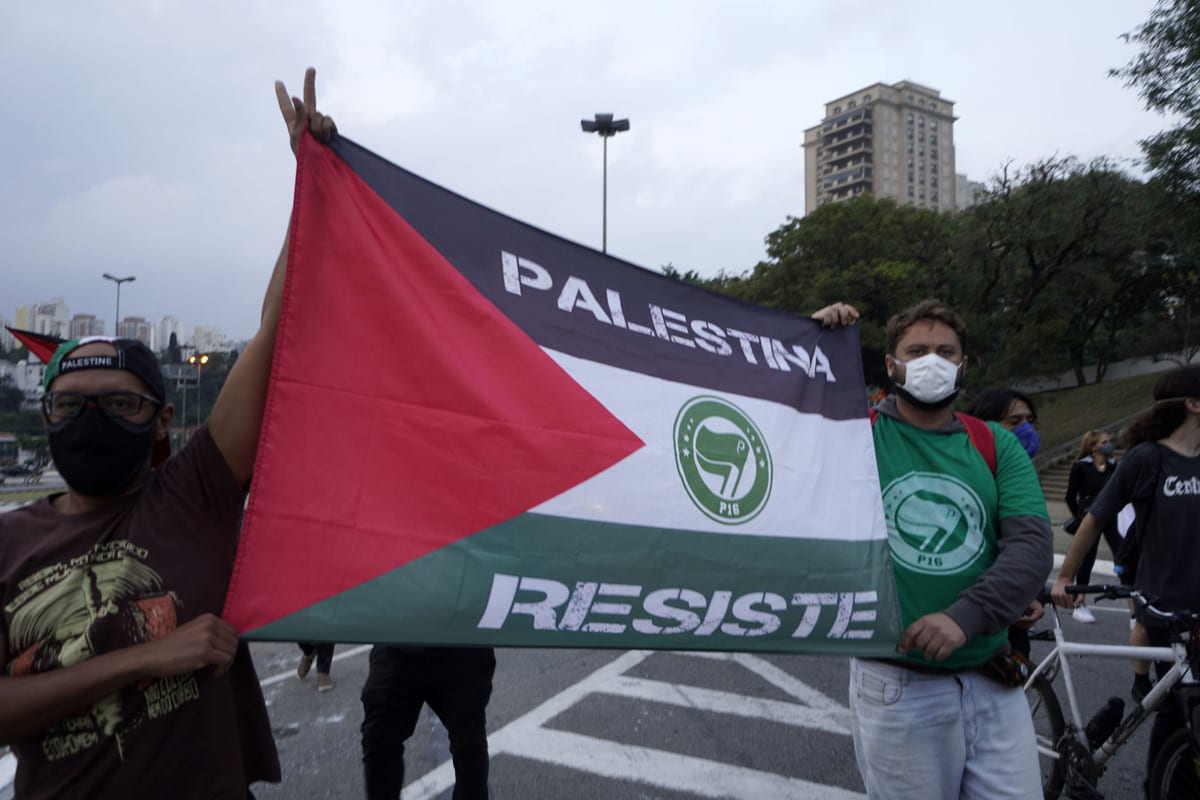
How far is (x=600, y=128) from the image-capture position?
60.6 ft

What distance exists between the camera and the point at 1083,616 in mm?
7531

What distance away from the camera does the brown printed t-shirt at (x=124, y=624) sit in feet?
5.67

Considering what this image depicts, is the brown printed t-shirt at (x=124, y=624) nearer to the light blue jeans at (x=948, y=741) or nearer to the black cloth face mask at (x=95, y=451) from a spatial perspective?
the black cloth face mask at (x=95, y=451)

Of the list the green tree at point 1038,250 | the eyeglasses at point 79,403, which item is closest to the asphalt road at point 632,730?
the eyeglasses at point 79,403

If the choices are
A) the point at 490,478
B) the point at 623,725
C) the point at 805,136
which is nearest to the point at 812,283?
the point at 623,725

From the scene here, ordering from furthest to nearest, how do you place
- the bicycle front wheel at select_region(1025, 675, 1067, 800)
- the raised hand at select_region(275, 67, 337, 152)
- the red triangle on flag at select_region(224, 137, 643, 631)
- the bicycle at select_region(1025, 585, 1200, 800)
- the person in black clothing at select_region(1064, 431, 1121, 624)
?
the person in black clothing at select_region(1064, 431, 1121, 624) < the bicycle front wheel at select_region(1025, 675, 1067, 800) < the bicycle at select_region(1025, 585, 1200, 800) < the raised hand at select_region(275, 67, 337, 152) < the red triangle on flag at select_region(224, 137, 643, 631)

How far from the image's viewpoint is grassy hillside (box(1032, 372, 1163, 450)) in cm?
2917

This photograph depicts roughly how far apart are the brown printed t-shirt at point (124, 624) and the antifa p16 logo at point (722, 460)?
138cm

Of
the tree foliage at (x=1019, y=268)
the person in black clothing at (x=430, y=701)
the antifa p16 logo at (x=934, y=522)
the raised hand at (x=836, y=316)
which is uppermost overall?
the tree foliage at (x=1019, y=268)

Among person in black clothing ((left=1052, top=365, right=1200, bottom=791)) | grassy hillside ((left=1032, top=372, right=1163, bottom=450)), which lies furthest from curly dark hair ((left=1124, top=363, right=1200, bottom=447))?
grassy hillside ((left=1032, top=372, right=1163, bottom=450))

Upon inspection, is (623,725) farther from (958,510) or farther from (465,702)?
(958,510)

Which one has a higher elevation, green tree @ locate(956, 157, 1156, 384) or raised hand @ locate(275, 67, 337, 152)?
green tree @ locate(956, 157, 1156, 384)

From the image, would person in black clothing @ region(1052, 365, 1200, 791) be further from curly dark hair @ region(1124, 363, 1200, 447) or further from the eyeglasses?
the eyeglasses

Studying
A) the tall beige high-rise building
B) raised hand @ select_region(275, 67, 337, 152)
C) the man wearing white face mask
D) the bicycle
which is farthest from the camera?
the tall beige high-rise building
